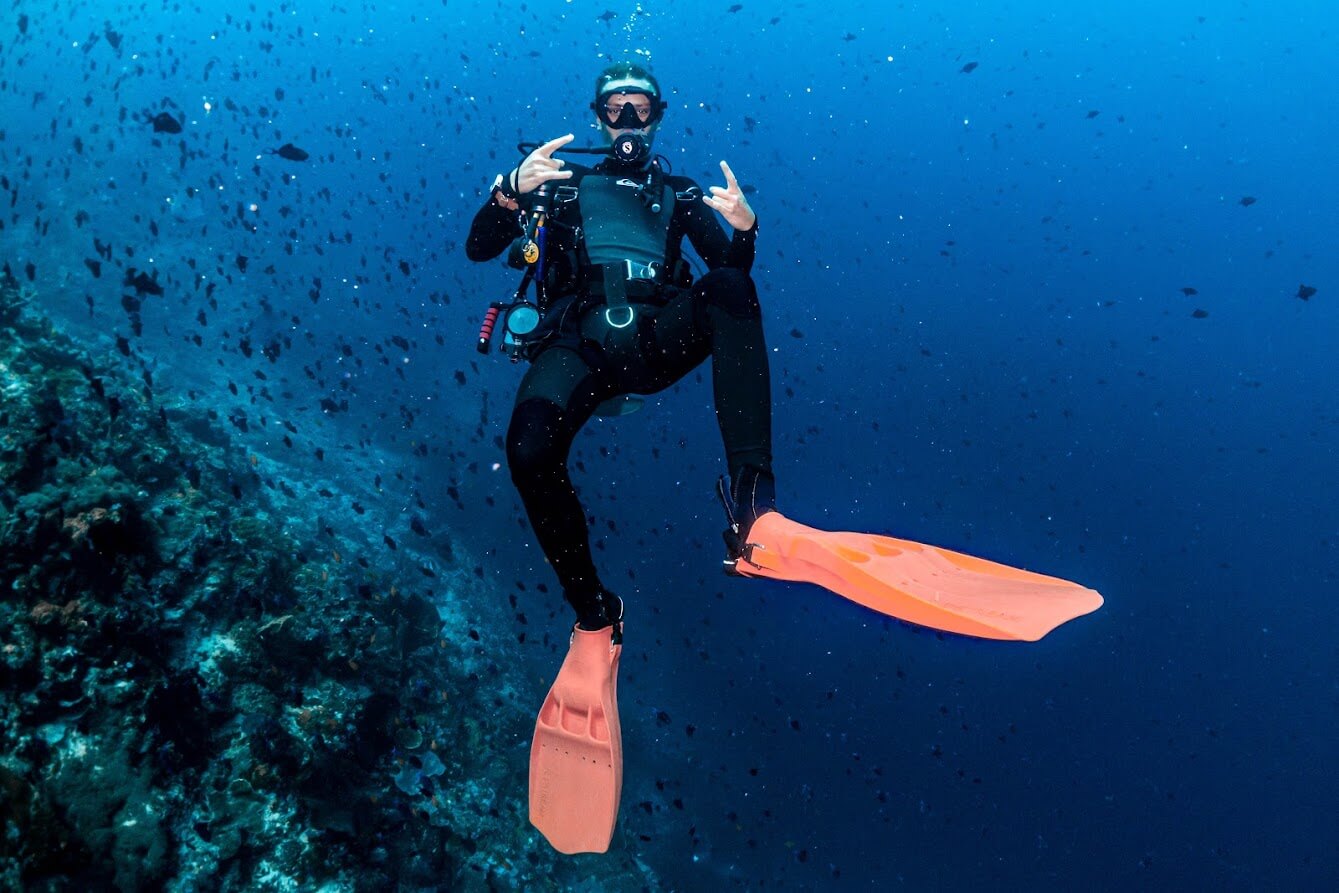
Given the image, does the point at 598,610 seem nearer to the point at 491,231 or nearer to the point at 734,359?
the point at 734,359

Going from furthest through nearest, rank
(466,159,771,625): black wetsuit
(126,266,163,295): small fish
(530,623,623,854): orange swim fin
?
(126,266,163,295): small fish < (530,623,623,854): orange swim fin < (466,159,771,625): black wetsuit

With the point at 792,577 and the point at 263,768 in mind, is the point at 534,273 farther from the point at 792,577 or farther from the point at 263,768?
the point at 263,768

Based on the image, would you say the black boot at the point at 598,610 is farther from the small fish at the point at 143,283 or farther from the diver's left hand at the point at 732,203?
the small fish at the point at 143,283

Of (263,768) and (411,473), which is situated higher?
(411,473)

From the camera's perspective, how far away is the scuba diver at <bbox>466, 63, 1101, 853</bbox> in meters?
2.81

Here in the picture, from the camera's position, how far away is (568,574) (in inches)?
133

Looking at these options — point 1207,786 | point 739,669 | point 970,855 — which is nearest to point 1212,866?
point 1207,786

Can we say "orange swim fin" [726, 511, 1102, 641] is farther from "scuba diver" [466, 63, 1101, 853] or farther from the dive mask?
the dive mask

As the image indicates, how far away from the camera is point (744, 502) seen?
3.02 m

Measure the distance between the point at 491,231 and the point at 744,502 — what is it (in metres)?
2.35

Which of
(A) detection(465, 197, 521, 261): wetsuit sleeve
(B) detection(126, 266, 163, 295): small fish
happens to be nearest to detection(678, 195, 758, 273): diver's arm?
(A) detection(465, 197, 521, 261): wetsuit sleeve

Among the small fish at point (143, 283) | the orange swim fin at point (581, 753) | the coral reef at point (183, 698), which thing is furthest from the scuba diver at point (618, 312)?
the small fish at point (143, 283)

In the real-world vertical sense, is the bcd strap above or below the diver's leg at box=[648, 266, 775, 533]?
above

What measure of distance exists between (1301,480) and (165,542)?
4386 inches
